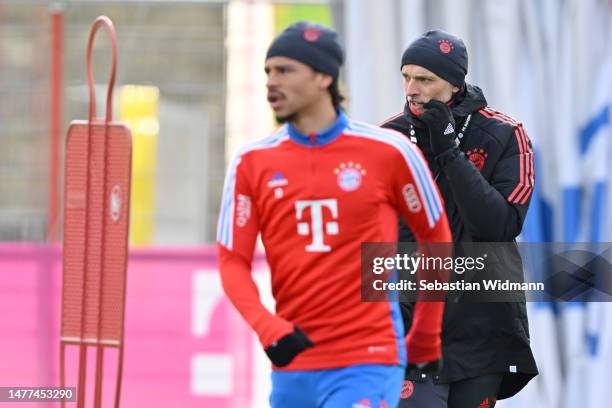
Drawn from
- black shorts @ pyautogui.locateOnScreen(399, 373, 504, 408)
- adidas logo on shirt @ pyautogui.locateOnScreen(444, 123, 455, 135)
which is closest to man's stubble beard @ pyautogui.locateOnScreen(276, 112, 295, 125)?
adidas logo on shirt @ pyautogui.locateOnScreen(444, 123, 455, 135)

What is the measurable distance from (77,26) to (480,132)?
384 cm

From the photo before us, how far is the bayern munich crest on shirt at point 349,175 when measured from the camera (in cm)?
341

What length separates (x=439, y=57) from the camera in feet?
13.6

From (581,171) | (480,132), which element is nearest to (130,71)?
(581,171)

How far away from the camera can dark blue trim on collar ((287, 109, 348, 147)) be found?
345cm

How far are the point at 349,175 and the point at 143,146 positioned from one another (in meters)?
4.26

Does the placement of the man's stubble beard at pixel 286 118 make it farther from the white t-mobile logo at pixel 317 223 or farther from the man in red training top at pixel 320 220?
the white t-mobile logo at pixel 317 223

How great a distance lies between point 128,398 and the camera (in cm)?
717

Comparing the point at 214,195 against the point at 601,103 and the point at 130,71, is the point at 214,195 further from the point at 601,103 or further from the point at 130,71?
the point at 601,103

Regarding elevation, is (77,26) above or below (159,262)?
above

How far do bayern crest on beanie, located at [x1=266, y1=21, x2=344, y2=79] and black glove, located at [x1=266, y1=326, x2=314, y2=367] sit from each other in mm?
737

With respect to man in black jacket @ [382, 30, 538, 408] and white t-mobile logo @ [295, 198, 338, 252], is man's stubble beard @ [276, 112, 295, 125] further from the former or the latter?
man in black jacket @ [382, 30, 538, 408]

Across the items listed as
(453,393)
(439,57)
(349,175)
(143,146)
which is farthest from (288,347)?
(143,146)

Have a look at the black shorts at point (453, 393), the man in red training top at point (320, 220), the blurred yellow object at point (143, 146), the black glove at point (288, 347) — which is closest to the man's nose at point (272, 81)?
the man in red training top at point (320, 220)
